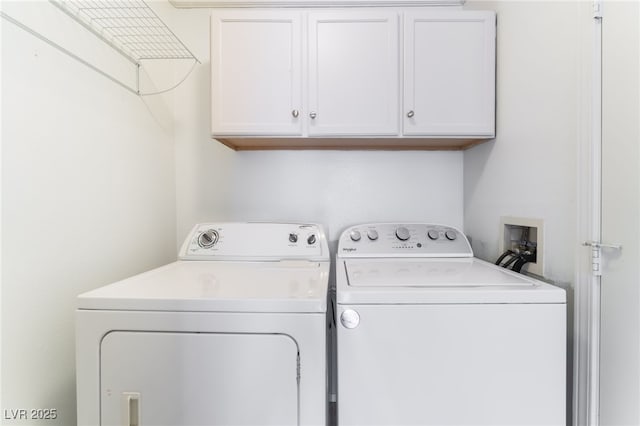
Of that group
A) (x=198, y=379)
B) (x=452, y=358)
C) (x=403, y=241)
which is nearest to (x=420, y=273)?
(x=452, y=358)

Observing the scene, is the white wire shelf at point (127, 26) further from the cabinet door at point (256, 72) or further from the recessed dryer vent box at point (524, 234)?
the recessed dryer vent box at point (524, 234)

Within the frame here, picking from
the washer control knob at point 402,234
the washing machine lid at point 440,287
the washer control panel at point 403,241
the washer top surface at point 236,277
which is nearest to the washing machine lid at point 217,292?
the washer top surface at point 236,277

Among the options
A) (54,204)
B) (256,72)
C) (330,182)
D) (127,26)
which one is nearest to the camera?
(54,204)

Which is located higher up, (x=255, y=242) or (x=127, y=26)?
(x=127, y=26)

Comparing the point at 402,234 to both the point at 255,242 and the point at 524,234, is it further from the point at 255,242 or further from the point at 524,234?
the point at 255,242

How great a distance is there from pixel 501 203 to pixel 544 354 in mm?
772

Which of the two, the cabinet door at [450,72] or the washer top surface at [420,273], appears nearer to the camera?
the washer top surface at [420,273]

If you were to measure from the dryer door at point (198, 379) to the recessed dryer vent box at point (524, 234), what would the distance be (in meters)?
1.01

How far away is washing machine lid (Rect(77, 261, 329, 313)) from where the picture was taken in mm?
902

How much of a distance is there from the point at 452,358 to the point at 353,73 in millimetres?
1267

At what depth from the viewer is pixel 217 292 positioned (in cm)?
99

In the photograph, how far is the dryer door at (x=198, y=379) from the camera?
0.89 metres

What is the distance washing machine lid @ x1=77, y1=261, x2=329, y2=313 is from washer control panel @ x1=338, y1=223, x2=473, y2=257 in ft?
1.43

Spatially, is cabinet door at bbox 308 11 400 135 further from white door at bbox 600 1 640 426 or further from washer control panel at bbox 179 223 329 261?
white door at bbox 600 1 640 426
